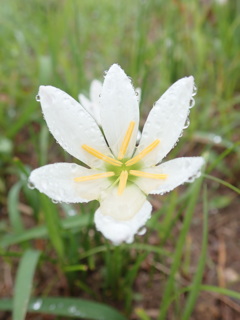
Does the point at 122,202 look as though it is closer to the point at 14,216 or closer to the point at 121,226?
the point at 121,226

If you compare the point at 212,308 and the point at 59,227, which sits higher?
the point at 59,227

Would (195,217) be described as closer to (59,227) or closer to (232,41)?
(59,227)

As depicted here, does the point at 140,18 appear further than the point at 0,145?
Yes

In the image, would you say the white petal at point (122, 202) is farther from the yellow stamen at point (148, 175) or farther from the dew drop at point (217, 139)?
the dew drop at point (217, 139)

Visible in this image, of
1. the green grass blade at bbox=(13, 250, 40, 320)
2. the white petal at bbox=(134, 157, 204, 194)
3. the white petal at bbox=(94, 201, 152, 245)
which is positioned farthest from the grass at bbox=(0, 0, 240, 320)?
the white petal at bbox=(94, 201, 152, 245)

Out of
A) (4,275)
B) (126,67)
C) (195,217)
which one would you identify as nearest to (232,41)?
(126,67)

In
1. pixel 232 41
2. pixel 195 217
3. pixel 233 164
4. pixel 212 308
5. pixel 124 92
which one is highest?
pixel 232 41

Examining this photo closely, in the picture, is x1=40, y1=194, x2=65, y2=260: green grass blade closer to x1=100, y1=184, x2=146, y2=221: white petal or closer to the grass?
the grass
